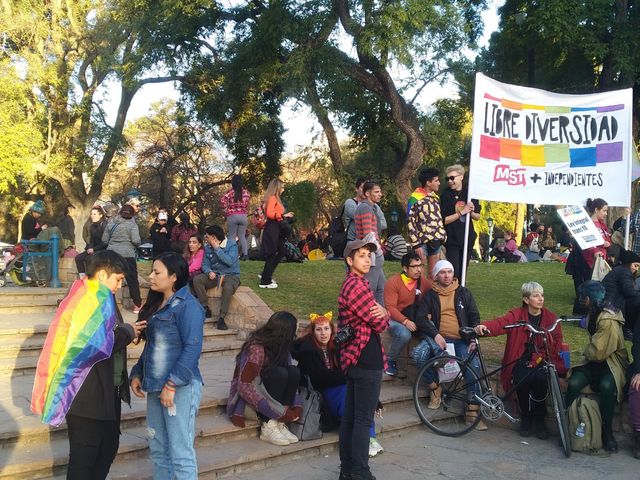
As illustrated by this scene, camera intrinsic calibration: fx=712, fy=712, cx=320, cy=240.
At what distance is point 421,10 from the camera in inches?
778

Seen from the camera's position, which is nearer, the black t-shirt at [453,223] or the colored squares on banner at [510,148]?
the colored squares on banner at [510,148]

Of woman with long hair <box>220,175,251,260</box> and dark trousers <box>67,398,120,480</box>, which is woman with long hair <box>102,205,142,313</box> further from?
dark trousers <box>67,398,120,480</box>

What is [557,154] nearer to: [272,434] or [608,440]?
[608,440]

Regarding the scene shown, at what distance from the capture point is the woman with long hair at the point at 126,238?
986cm

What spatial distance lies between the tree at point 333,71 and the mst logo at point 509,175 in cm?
1202

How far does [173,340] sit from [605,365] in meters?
4.32

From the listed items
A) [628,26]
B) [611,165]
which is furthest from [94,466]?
[628,26]

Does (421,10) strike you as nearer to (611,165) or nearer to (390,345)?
(611,165)

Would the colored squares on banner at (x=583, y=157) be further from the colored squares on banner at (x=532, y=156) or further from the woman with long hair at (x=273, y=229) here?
the woman with long hair at (x=273, y=229)

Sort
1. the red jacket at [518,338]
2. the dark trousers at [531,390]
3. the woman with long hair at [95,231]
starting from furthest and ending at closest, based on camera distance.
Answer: the woman with long hair at [95,231]
the red jacket at [518,338]
the dark trousers at [531,390]

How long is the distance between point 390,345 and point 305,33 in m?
16.1

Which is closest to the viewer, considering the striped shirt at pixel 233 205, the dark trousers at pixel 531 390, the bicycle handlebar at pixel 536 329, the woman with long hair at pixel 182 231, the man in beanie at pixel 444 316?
the bicycle handlebar at pixel 536 329

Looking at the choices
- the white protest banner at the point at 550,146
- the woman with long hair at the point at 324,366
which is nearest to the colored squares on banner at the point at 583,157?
the white protest banner at the point at 550,146

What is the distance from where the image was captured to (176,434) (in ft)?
14.7
